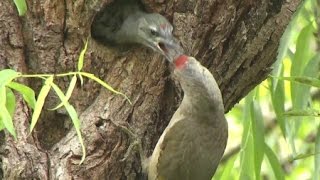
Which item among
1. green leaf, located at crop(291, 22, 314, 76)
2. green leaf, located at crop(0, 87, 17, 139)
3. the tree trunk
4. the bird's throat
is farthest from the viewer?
green leaf, located at crop(291, 22, 314, 76)

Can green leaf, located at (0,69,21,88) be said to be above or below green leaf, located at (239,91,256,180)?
above

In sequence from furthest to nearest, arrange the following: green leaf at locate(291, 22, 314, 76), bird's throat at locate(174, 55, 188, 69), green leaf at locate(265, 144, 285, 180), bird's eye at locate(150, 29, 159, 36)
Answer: green leaf at locate(291, 22, 314, 76) < green leaf at locate(265, 144, 285, 180) < bird's eye at locate(150, 29, 159, 36) < bird's throat at locate(174, 55, 188, 69)

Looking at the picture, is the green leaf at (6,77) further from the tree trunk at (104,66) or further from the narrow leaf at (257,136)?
the narrow leaf at (257,136)

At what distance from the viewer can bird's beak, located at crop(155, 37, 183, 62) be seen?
7.23ft

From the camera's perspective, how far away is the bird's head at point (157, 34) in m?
2.24

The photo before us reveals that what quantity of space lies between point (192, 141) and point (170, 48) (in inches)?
10.8

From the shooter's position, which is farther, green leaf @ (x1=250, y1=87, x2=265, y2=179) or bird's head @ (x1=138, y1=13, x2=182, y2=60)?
green leaf @ (x1=250, y1=87, x2=265, y2=179)

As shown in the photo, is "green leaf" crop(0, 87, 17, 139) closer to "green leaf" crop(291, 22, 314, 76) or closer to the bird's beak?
the bird's beak

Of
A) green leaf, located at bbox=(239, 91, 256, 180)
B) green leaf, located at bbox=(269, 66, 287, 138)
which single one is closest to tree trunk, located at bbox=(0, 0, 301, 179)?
green leaf, located at bbox=(269, 66, 287, 138)

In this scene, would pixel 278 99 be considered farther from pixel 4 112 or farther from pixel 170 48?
pixel 4 112

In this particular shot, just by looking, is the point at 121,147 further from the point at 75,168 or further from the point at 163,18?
the point at 163,18

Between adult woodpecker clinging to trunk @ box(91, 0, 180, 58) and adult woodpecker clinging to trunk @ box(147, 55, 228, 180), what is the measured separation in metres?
0.15

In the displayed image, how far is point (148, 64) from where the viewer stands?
91.3 inches

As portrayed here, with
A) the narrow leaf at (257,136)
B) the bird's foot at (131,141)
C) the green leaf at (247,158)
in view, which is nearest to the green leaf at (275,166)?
the narrow leaf at (257,136)
